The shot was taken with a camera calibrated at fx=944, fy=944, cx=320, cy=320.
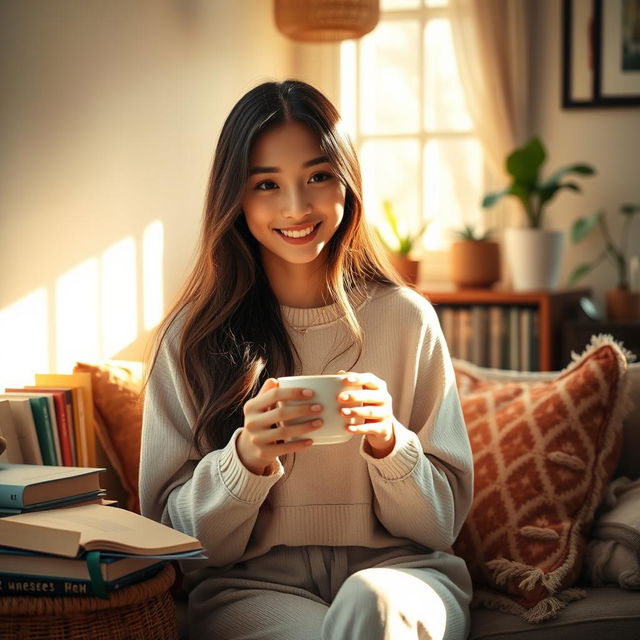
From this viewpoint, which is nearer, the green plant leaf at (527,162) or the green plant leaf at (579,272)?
the green plant leaf at (527,162)

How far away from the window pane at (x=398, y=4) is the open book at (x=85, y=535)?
315cm

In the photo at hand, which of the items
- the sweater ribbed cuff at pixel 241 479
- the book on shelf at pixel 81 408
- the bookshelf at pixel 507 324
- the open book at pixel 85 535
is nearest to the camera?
the open book at pixel 85 535

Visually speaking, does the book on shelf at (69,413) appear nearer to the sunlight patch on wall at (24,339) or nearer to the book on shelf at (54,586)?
the sunlight patch on wall at (24,339)

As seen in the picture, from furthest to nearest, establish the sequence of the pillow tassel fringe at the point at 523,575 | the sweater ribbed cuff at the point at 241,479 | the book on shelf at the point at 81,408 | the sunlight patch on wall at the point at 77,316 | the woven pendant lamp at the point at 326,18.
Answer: the woven pendant lamp at the point at 326,18, the sunlight patch on wall at the point at 77,316, the book on shelf at the point at 81,408, the pillow tassel fringe at the point at 523,575, the sweater ribbed cuff at the point at 241,479

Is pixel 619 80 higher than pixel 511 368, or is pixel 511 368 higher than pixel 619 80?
pixel 619 80

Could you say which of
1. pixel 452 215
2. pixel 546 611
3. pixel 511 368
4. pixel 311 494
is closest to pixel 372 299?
pixel 311 494

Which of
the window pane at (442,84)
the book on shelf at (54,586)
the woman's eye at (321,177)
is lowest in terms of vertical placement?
the book on shelf at (54,586)

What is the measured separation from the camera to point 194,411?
1.64 meters

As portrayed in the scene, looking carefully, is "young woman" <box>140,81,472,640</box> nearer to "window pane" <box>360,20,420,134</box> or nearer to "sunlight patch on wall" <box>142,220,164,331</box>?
"sunlight patch on wall" <box>142,220,164,331</box>

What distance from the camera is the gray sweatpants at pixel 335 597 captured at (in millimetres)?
1310

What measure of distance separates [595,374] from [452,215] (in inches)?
85.3

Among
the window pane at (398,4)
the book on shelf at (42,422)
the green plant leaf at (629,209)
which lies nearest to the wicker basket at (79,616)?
the book on shelf at (42,422)

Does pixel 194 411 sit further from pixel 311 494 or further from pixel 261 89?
pixel 261 89

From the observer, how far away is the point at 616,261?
3.79 metres
